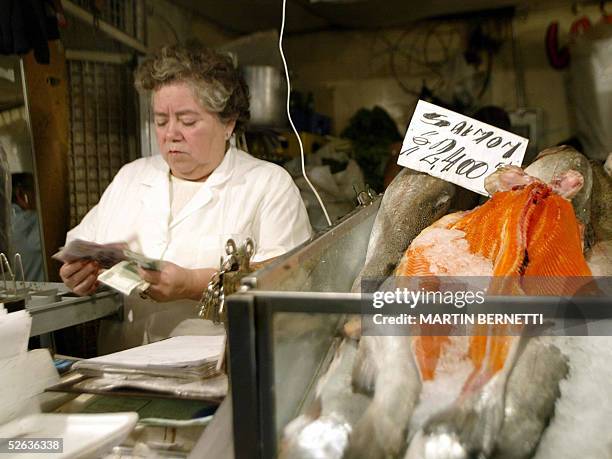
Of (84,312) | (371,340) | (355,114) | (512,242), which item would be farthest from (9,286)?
(355,114)

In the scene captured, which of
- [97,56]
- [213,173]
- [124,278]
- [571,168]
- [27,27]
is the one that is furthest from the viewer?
[97,56]

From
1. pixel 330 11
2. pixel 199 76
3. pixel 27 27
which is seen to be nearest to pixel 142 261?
pixel 199 76

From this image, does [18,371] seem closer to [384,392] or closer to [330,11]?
[384,392]

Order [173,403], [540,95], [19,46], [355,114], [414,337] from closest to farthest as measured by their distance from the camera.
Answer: [414,337]
[173,403]
[19,46]
[540,95]
[355,114]

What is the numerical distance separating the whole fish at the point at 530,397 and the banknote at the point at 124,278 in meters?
1.08

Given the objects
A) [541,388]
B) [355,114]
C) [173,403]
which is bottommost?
[173,403]

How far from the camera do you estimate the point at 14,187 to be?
2344 mm

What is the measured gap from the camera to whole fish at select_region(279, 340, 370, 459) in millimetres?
619

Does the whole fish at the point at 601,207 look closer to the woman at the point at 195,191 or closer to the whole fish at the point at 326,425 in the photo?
the whole fish at the point at 326,425

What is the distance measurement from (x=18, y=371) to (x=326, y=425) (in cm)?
60

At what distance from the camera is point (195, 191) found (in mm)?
2039

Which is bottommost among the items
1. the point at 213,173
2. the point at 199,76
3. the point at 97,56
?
the point at 213,173

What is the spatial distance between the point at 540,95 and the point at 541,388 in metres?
4.11

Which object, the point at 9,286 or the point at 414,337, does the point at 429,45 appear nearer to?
the point at 9,286
